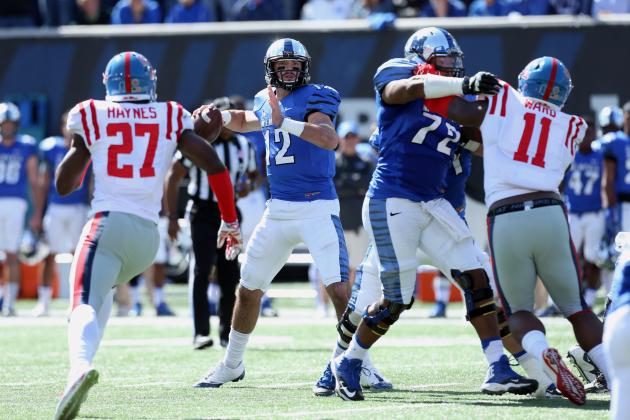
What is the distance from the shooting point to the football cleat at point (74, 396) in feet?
19.0

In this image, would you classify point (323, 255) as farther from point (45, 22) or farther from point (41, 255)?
point (45, 22)

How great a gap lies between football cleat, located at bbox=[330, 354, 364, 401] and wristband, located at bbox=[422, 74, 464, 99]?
1.44m

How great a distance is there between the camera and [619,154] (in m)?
13.2

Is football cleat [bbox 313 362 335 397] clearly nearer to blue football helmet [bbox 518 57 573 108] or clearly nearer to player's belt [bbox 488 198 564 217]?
player's belt [bbox 488 198 564 217]

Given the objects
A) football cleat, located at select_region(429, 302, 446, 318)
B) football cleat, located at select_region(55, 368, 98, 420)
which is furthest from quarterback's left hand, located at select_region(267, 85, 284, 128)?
football cleat, located at select_region(429, 302, 446, 318)

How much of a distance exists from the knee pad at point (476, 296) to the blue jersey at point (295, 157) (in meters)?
1.08

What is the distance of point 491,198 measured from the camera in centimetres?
666

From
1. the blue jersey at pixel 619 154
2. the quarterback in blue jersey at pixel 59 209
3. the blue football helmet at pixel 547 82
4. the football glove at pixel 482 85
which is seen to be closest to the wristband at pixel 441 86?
the football glove at pixel 482 85

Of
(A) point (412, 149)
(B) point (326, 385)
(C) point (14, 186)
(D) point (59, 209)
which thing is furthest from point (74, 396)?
(C) point (14, 186)

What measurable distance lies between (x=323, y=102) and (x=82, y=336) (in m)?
2.04

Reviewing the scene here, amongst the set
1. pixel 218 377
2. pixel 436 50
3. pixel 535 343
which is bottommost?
pixel 218 377

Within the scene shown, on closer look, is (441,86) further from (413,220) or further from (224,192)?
(224,192)

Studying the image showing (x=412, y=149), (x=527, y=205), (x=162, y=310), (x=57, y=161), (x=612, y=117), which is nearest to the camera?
(x=527, y=205)

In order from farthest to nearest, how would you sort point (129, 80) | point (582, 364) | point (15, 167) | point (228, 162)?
point (15, 167) < point (228, 162) < point (582, 364) < point (129, 80)
